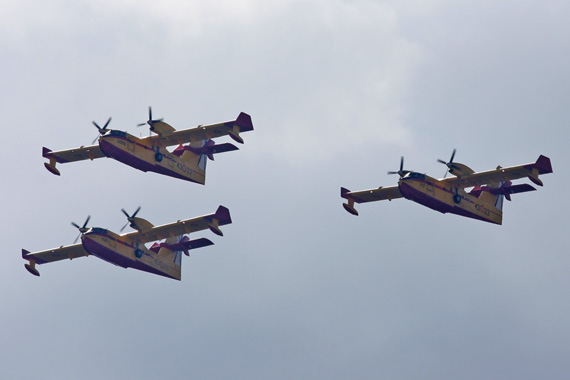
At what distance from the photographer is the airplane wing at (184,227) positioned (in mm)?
108562

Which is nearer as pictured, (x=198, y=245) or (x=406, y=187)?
(x=406, y=187)

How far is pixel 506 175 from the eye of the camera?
108 meters

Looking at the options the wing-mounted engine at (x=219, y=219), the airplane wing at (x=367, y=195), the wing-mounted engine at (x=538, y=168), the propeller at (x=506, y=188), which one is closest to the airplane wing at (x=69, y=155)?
the wing-mounted engine at (x=219, y=219)

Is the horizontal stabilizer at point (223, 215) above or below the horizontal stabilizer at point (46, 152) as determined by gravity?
below

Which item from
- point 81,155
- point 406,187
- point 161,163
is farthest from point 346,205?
point 81,155

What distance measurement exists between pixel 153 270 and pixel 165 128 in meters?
12.0

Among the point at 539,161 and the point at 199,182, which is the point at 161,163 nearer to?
the point at 199,182

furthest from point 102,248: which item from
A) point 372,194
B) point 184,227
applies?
point 372,194

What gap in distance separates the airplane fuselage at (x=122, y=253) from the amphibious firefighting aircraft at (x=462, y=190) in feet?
53.3

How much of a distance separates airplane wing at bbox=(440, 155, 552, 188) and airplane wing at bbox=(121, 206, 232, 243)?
58.2ft

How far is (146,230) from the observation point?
11150cm

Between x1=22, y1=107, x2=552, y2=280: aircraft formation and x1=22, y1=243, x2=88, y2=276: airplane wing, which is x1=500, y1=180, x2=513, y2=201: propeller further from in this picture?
x1=22, y1=243, x2=88, y2=276: airplane wing

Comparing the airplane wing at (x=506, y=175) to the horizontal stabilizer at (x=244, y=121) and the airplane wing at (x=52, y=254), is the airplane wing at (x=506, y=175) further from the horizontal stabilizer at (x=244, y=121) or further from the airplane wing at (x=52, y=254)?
the airplane wing at (x=52, y=254)

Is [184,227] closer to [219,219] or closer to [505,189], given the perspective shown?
[219,219]
